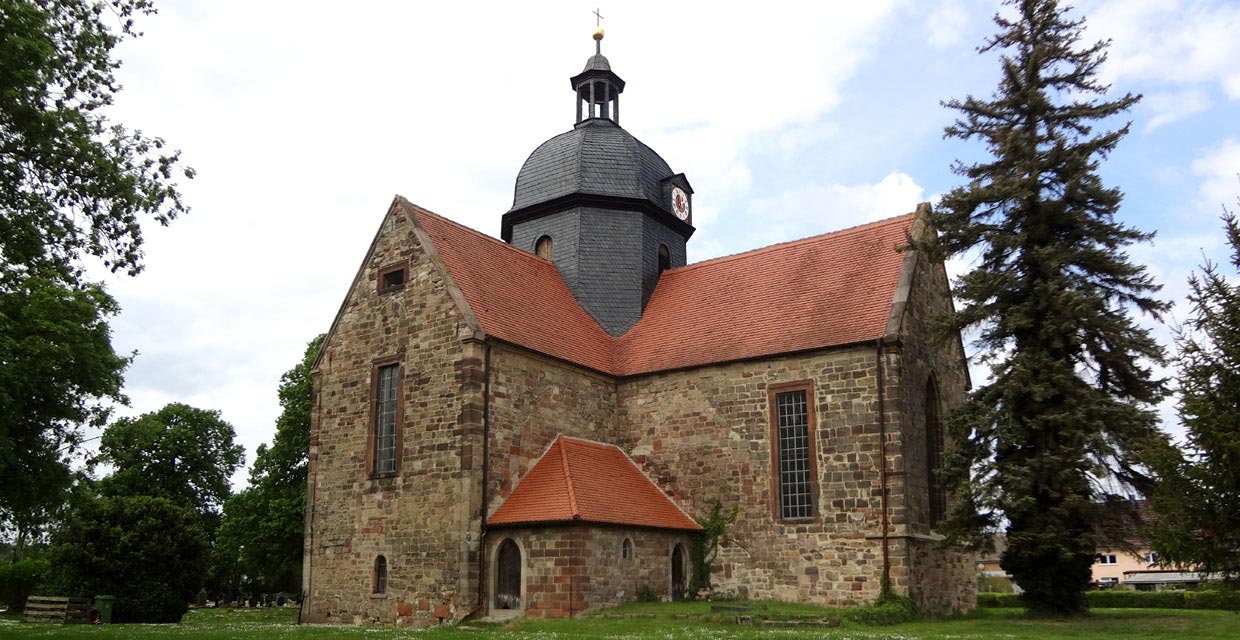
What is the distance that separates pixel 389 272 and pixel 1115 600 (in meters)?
23.9

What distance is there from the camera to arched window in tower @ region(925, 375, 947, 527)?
22578mm

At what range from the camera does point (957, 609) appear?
22.8 m

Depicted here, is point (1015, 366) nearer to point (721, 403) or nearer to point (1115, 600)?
point (721, 403)

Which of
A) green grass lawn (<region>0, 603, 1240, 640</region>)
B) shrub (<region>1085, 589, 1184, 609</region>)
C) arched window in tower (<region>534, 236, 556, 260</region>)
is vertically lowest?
shrub (<region>1085, 589, 1184, 609</region>)

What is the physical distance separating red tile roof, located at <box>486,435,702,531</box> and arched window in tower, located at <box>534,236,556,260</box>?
7.00 meters

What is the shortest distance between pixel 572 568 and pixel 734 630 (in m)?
4.02

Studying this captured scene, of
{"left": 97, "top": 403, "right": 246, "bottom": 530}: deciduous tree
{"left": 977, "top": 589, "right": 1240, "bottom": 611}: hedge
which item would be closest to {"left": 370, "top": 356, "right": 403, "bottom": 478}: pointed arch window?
{"left": 977, "top": 589, "right": 1240, "bottom": 611}: hedge

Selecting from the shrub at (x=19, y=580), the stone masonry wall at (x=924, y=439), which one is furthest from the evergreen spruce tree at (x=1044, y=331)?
the shrub at (x=19, y=580)

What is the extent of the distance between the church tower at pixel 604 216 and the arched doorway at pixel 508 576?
8317 mm

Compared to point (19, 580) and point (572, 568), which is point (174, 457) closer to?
point (19, 580)

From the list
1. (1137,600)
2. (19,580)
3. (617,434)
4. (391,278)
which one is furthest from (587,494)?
(19,580)

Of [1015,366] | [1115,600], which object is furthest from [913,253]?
[1115,600]

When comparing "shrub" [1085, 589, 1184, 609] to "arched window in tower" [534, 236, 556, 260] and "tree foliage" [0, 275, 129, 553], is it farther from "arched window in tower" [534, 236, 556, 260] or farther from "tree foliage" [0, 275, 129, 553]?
"tree foliage" [0, 275, 129, 553]

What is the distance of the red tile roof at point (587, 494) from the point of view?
20594mm
